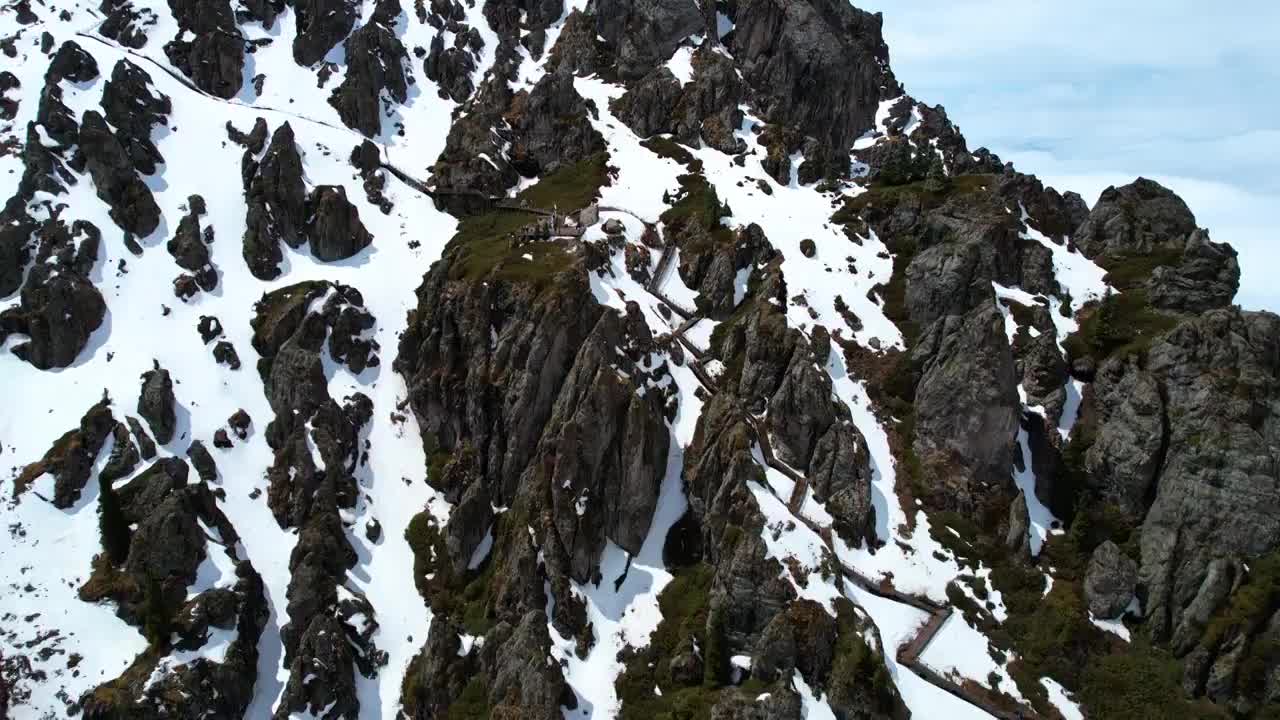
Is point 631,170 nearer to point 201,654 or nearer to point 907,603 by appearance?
point 907,603

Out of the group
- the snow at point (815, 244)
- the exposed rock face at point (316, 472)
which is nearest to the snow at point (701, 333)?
the snow at point (815, 244)

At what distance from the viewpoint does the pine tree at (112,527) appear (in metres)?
53.2

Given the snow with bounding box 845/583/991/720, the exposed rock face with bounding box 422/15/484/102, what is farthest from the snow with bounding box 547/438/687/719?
the exposed rock face with bounding box 422/15/484/102

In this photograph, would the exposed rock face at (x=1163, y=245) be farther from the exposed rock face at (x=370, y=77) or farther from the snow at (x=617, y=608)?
the exposed rock face at (x=370, y=77)

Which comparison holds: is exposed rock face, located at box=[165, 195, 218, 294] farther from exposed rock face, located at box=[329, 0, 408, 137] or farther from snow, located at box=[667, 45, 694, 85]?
snow, located at box=[667, 45, 694, 85]

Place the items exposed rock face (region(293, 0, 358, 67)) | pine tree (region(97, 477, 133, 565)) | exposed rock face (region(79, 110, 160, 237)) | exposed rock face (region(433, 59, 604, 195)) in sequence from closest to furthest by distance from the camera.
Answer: pine tree (region(97, 477, 133, 565))
exposed rock face (region(79, 110, 160, 237))
exposed rock face (region(433, 59, 604, 195))
exposed rock face (region(293, 0, 358, 67))

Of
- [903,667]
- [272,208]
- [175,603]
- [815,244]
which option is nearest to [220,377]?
[175,603]

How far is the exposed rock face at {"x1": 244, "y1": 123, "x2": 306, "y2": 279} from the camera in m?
76.7

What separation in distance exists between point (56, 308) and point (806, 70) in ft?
309

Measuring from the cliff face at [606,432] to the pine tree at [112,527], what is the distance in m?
0.24

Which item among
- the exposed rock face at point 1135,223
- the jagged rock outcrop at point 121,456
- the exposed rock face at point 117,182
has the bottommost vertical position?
the jagged rock outcrop at point 121,456

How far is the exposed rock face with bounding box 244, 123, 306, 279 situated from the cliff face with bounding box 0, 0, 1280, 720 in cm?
41

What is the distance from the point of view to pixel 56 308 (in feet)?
220

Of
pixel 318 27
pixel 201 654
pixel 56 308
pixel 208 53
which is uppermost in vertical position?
pixel 318 27
